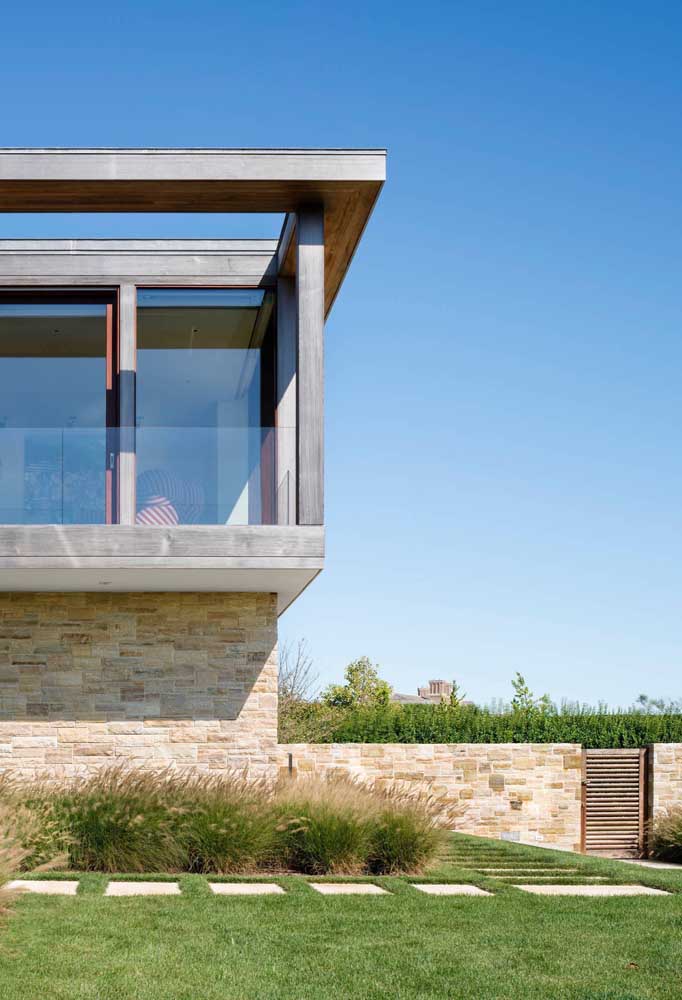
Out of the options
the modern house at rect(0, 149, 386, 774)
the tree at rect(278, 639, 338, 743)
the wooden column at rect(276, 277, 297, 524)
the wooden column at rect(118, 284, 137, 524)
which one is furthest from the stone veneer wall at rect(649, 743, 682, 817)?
the wooden column at rect(118, 284, 137, 524)

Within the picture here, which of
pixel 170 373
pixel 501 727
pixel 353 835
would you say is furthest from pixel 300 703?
pixel 353 835

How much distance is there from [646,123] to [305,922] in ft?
44.1

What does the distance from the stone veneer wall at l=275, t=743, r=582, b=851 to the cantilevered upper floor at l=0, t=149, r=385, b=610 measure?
134 inches

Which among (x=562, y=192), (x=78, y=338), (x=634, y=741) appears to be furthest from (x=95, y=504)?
(x=634, y=741)

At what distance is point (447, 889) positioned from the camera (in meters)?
10.1

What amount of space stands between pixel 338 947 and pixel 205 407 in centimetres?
898

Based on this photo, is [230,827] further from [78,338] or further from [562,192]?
[562,192]

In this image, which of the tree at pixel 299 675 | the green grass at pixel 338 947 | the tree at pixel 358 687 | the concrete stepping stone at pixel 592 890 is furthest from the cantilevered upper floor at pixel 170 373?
the tree at pixel 358 687

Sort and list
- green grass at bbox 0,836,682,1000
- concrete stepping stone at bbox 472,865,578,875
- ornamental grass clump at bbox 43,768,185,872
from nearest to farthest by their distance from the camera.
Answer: green grass at bbox 0,836,682,1000, ornamental grass clump at bbox 43,768,185,872, concrete stepping stone at bbox 472,865,578,875

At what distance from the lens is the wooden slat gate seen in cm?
1862

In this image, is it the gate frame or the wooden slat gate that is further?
the wooden slat gate

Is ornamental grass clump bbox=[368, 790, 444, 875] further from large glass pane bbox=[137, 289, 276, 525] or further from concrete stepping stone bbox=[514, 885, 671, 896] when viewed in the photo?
large glass pane bbox=[137, 289, 276, 525]

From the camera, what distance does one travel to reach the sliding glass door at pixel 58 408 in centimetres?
1394

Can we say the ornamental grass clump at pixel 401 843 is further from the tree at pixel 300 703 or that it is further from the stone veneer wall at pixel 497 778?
the tree at pixel 300 703
